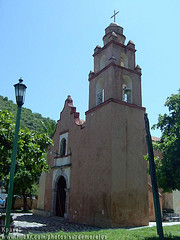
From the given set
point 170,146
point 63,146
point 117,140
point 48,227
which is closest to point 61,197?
point 63,146

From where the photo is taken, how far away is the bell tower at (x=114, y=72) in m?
15.8

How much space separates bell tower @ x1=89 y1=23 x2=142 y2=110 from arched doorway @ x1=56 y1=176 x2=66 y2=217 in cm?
688

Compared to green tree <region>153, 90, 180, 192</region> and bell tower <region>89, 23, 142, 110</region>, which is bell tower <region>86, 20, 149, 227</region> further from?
green tree <region>153, 90, 180, 192</region>

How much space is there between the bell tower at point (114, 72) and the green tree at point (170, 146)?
207 inches

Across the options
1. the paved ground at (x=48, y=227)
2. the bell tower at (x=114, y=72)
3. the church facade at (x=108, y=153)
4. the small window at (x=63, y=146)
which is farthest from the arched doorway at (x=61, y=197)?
the bell tower at (x=114, y=72)

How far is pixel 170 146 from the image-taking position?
950 cm

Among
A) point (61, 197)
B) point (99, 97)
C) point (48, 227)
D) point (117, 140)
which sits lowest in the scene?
point (48, 227)

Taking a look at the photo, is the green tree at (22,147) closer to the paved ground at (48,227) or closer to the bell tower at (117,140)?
the paved ground at (48,227)

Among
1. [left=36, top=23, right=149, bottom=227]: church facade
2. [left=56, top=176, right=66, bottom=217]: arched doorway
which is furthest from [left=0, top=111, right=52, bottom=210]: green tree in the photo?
[left=56, top=176, right=66, bottom=217]: arched doorway

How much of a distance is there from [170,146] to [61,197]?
12.3 m

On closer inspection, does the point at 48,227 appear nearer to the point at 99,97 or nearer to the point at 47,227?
the point at 47,227

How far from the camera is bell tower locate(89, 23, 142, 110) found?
15.8 meters

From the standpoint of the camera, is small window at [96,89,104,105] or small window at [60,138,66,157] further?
small window at [60,138,66,157]

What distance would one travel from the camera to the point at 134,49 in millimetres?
17969
